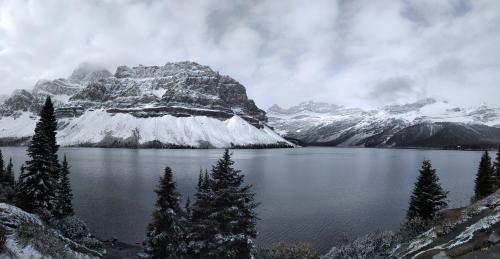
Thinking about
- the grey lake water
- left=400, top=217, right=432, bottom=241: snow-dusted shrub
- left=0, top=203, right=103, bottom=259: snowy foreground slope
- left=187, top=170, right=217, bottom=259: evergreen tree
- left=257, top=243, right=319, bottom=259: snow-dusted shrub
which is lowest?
the grey lake water

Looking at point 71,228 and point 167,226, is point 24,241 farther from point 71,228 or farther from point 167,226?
point 71,228

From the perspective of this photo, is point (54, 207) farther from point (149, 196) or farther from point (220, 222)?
point (149, 196)

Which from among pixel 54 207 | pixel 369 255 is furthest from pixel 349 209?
pixel 54 207

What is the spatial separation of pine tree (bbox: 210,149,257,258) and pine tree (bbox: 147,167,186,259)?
5144mm

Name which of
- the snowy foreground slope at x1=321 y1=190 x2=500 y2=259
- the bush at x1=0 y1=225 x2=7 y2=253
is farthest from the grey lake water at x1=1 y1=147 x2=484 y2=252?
the bush at x1=0 y1=225 x2=7 y2=253

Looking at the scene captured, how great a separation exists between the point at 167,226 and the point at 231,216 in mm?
7321

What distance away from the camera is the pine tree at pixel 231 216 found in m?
26.2

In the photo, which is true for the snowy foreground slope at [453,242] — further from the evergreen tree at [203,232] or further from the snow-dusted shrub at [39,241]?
the snow-dusted shrub at [39,241]

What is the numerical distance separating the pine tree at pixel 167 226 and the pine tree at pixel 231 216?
16.9ft

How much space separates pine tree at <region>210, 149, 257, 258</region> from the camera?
26.2m

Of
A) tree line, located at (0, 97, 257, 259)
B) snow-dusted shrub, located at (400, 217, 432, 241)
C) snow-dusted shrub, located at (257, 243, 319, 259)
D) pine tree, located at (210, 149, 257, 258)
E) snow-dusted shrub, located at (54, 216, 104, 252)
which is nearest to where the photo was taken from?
pine tree, located at (210, 149, 257, 258)

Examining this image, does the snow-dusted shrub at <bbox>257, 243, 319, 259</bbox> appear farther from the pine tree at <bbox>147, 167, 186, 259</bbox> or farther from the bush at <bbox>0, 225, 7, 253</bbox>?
the bush at <bbox>0, 225, 7, 253</bbox>

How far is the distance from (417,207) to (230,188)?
2982 centimetres

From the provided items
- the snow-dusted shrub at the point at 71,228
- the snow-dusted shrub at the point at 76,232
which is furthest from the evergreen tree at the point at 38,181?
the snow-dusted shrub at the point at 76,232
